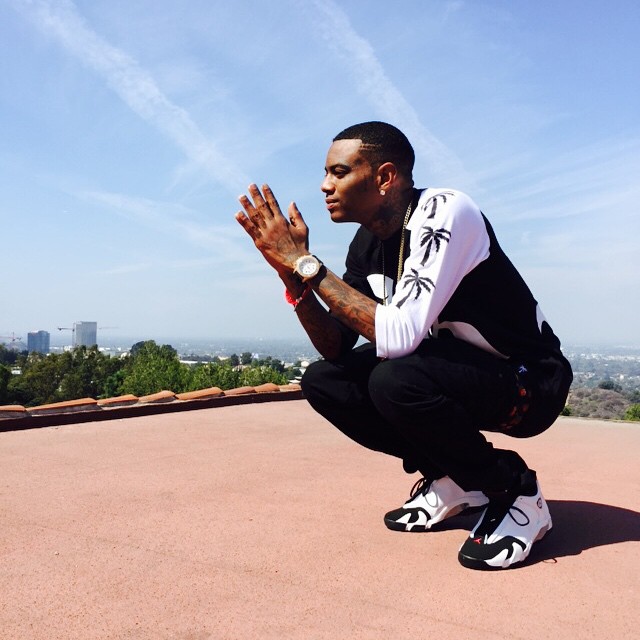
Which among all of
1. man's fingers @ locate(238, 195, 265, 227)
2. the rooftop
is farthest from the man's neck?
the rooftop

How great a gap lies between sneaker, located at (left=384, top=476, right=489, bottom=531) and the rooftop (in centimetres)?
7

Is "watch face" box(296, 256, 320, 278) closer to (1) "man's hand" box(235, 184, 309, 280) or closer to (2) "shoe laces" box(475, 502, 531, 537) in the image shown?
(1) "man's hand" box(235, 184, 309, 280)

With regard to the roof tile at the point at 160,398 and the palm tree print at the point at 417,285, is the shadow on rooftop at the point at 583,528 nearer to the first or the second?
the palm tree print at the point at 417,285

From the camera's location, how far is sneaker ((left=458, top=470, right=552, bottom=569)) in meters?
2.09

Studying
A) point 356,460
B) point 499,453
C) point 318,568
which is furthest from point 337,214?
point 356,460

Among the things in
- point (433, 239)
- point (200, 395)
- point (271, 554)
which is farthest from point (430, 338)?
point (200, 395)

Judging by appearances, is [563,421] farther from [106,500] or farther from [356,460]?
[106,500]

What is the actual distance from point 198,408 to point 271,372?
1182 cm

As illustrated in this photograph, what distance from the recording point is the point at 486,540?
215 centimetres

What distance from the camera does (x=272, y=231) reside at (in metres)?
2.28

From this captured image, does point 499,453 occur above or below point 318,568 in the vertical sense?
above

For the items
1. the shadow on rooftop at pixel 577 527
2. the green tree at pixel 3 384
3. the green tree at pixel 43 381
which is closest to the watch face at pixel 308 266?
the shadow on rooftop at pixel 577 527

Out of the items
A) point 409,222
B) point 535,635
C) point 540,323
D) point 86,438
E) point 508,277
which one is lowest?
point 535,635

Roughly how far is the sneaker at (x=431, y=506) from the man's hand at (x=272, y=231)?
0.98 meters
